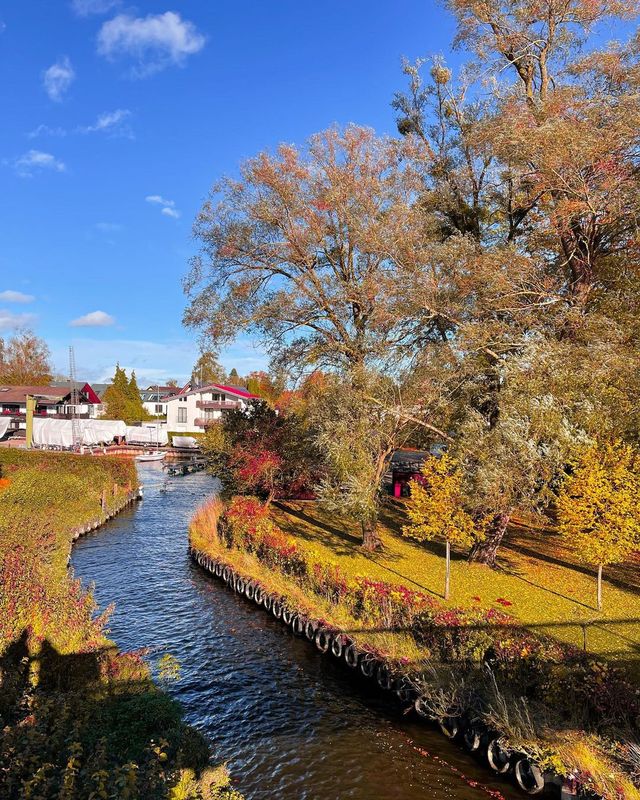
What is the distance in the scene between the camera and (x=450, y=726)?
10766 millimetres

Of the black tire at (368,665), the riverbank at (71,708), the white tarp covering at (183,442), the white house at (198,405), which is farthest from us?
the white house at (198,405)

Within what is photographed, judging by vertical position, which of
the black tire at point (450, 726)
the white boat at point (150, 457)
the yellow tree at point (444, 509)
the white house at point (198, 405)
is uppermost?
the white house at point (198, 405)

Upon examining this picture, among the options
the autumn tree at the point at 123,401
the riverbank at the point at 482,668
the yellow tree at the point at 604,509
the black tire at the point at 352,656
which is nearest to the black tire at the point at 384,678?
the riverbank at the point at 482,668

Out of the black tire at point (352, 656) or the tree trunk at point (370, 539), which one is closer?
the black tire at point (352, 656)

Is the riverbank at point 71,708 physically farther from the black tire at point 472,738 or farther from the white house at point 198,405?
the white house at point 198,405

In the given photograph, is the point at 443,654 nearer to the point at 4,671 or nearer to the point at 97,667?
the point at 97,667

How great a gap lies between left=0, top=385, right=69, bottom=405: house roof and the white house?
15.9 metres

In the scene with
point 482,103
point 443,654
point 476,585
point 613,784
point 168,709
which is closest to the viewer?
point 613,784

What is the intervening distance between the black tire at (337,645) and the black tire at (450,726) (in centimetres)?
366

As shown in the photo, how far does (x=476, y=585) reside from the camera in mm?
16781

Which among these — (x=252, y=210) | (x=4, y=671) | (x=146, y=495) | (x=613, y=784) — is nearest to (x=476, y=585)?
(x=613, y=784)

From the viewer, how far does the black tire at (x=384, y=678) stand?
1244cm

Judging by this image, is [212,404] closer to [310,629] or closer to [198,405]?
[198,405]

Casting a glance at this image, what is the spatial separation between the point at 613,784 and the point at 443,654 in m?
4.19
